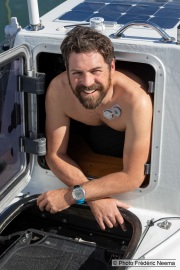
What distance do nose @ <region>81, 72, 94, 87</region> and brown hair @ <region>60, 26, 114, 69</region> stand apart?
4.2 inches

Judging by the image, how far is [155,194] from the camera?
286cm

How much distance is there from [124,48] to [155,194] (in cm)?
82

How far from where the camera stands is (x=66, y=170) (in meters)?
2.95

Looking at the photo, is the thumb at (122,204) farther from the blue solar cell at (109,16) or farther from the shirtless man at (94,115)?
the blue solar cell at (109,16)

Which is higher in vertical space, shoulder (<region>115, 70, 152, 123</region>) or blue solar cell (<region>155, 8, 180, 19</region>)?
blue solar cell (<region>155, 8, 180, 19</region>)

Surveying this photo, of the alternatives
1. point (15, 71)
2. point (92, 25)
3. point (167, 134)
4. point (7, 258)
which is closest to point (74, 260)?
point (7, 258)

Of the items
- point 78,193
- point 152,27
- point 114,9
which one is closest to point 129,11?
point 114,9

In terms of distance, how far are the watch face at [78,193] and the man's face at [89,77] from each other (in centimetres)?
46

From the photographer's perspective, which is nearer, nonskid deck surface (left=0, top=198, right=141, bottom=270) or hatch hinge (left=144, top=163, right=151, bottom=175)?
nonskid deck surface (left=0, top=198, right=141, bottom=270)

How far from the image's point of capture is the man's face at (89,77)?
2.54 metres

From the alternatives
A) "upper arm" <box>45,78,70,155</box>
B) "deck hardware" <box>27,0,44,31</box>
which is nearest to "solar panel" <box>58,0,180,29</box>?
"deck hardware" <box>27,0,44,31</box>

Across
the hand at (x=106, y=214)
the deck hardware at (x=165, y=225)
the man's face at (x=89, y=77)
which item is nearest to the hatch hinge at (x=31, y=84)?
the man's face at (x=89, y=77)

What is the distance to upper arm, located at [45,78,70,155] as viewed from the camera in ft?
9.35

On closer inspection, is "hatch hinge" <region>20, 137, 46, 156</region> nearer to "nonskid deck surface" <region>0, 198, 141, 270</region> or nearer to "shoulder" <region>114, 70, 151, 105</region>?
"nonskid deck surface" <region>0, 198, 141, 270</region>
